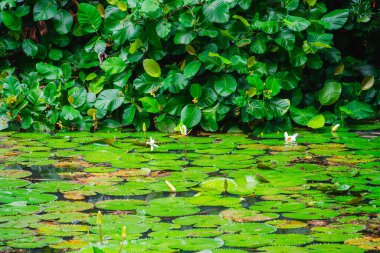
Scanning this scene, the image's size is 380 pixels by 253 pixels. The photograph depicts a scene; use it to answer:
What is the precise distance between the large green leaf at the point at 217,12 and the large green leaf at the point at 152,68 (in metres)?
0.55

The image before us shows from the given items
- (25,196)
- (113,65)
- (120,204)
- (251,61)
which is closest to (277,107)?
(251,61)

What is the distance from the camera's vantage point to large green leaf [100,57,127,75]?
5836 mm

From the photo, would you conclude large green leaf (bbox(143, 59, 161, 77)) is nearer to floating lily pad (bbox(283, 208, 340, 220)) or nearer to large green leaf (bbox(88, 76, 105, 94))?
large green leaf (bbox(88, 76, 105, 94))

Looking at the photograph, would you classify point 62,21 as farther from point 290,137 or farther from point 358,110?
point 358,110

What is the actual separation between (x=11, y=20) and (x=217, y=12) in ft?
6.21

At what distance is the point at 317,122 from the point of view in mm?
5613

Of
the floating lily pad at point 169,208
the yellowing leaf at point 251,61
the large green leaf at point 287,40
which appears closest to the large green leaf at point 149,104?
the yellowing leaf at point 251,61

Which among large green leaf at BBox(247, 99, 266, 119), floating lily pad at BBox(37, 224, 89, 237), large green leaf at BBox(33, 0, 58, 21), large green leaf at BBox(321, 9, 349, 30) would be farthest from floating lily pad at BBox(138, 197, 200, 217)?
large green leaf at BBox(33, 0, 58, 21)

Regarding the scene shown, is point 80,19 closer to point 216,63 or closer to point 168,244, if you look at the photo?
point 216,63

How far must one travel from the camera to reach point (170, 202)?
349 cm

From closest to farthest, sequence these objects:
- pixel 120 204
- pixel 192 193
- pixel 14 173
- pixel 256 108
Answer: pixel 120 204 < pixel 192 193 < pixel 14 173 < pixel 256 108

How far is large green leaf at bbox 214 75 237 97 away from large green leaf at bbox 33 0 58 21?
5.33 feet

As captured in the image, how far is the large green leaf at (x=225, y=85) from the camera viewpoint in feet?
18.2

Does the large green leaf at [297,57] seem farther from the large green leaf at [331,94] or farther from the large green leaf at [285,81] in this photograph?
the large green leaf at [331,94]
